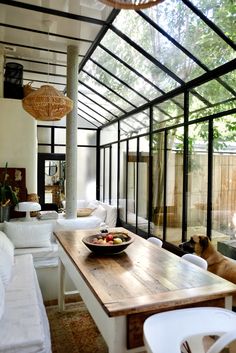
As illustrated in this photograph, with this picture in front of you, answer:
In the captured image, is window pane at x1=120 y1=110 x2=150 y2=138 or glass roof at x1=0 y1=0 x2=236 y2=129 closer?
glass roof at x1=0 y1=0 x2=236 y2=129

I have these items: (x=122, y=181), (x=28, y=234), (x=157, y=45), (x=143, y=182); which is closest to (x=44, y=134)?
(x=122, y=181)

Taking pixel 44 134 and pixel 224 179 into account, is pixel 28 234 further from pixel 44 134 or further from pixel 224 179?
pixel 44 134

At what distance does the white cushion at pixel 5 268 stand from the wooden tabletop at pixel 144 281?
2.21 ft

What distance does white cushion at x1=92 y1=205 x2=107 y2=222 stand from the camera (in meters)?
6.83

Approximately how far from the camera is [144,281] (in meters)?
1.55

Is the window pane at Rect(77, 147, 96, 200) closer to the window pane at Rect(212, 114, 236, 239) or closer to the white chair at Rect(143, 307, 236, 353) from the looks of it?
the window pane at Rect(212, 114, 236, 239)

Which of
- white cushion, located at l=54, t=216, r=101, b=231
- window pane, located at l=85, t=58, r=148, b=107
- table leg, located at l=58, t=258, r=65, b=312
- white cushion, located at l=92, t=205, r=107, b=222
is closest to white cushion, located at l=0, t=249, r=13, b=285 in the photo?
table leg, located at l=58, t=258, r=65, b=312

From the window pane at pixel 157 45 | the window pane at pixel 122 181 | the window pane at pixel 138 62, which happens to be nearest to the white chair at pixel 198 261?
the window pane at pixel 157 45

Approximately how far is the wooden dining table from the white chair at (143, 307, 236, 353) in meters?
0.11

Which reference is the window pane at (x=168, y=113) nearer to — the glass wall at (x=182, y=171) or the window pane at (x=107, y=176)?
the glass wall at (x=182, y=171)

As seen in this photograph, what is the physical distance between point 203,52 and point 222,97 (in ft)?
1.95

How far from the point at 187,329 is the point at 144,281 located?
0.47m

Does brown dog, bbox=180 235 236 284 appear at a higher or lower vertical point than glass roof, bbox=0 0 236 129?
lower

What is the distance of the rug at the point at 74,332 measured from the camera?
2.29m
